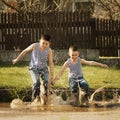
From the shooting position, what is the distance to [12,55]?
20062 mm

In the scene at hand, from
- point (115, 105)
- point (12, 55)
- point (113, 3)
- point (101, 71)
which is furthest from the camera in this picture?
point (113, 3)

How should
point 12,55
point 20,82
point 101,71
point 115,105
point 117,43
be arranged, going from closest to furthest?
point 115,105
point 20,82
point 101,71
point 12,55
point 117,43

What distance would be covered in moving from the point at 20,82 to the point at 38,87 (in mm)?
2047

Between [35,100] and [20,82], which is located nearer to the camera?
[35,100]

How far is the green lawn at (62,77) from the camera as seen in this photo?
13.6 meters

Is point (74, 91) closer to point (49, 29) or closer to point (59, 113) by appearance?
point (59, 113)

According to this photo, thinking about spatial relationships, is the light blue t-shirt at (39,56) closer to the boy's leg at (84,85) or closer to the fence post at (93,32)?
the boy's leg at (84,85)

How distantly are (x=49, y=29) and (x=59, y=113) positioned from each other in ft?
34.5

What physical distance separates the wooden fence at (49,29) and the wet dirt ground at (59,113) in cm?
880

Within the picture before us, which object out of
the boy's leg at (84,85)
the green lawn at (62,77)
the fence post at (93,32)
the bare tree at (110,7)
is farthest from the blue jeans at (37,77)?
the bare tree at (110,7)

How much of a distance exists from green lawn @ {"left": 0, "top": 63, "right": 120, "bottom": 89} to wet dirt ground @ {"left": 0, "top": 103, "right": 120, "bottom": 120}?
67.8 inches

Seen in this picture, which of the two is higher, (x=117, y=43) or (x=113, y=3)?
(x=113, y=3)

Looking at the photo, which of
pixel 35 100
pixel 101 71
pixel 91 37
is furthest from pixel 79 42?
pixel 35 100

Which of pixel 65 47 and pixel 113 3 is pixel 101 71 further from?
pixel 113 3
